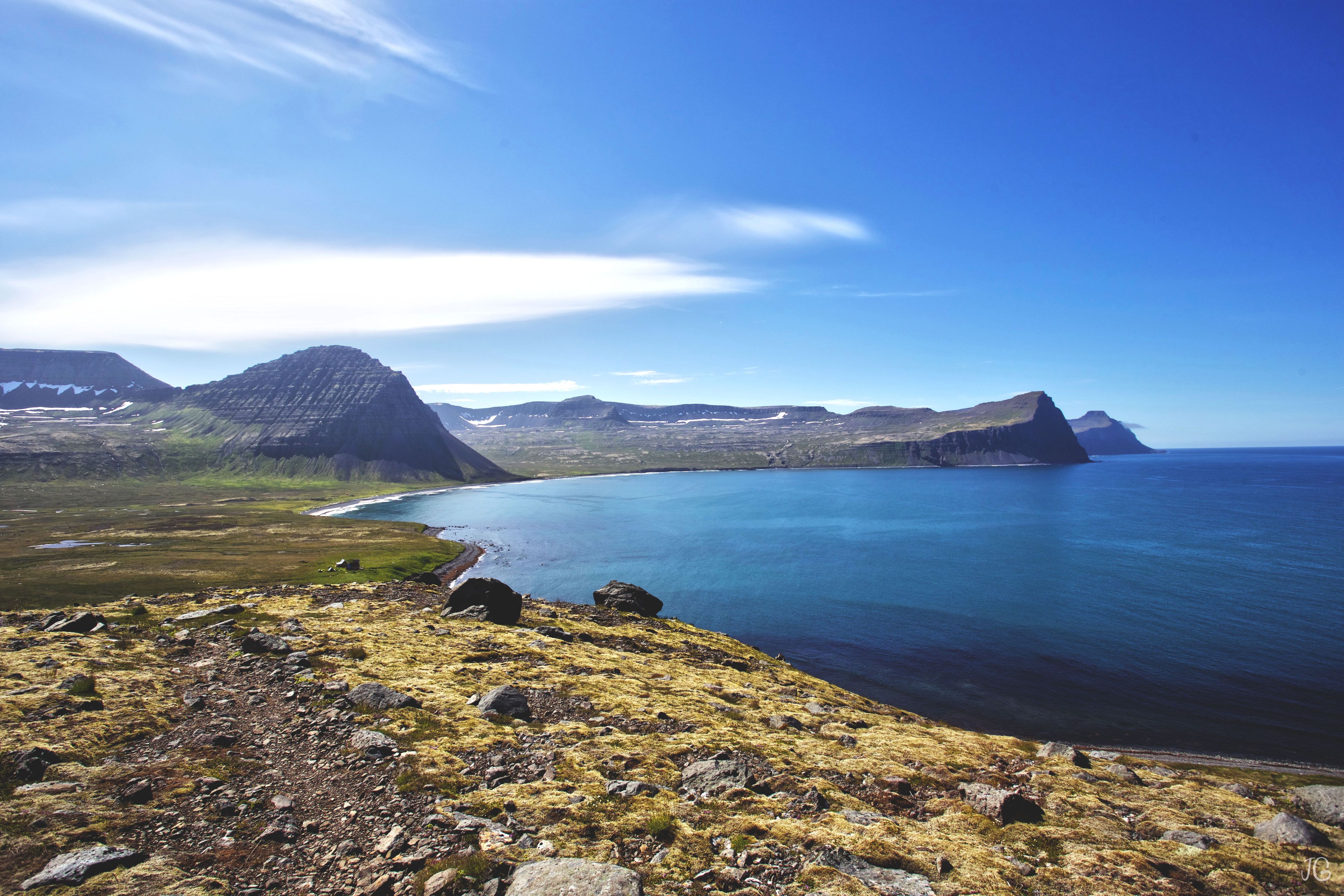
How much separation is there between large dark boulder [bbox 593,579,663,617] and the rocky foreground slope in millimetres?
26830

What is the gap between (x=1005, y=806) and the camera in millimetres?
21469

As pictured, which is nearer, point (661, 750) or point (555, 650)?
point (661, 750)

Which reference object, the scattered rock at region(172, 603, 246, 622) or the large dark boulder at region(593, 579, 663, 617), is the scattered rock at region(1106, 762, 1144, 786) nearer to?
the large dark boulder at region(593, 579, 663, 617)

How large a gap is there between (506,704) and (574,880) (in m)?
14.9

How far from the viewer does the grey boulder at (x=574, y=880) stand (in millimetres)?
13438

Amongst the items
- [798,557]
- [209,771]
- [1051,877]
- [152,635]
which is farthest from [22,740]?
[798,557]

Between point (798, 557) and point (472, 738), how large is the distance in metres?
112

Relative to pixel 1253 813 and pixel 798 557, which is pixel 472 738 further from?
pixel 798 557

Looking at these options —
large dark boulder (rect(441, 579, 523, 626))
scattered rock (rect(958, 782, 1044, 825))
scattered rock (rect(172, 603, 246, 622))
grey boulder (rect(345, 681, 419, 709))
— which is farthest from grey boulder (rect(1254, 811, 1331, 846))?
scattered rock (rect(172, 603, 246, 622))

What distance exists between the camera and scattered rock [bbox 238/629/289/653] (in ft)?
109

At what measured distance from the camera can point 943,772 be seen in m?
26.8

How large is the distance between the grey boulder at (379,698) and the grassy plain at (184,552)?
208 ft

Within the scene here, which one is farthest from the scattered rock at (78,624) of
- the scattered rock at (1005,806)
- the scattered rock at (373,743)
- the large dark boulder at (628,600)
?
the scattered rock at (1005,806)

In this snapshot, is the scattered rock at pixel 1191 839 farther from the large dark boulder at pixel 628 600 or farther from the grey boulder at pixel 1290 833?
the large dark boulder at pixel 628 600
